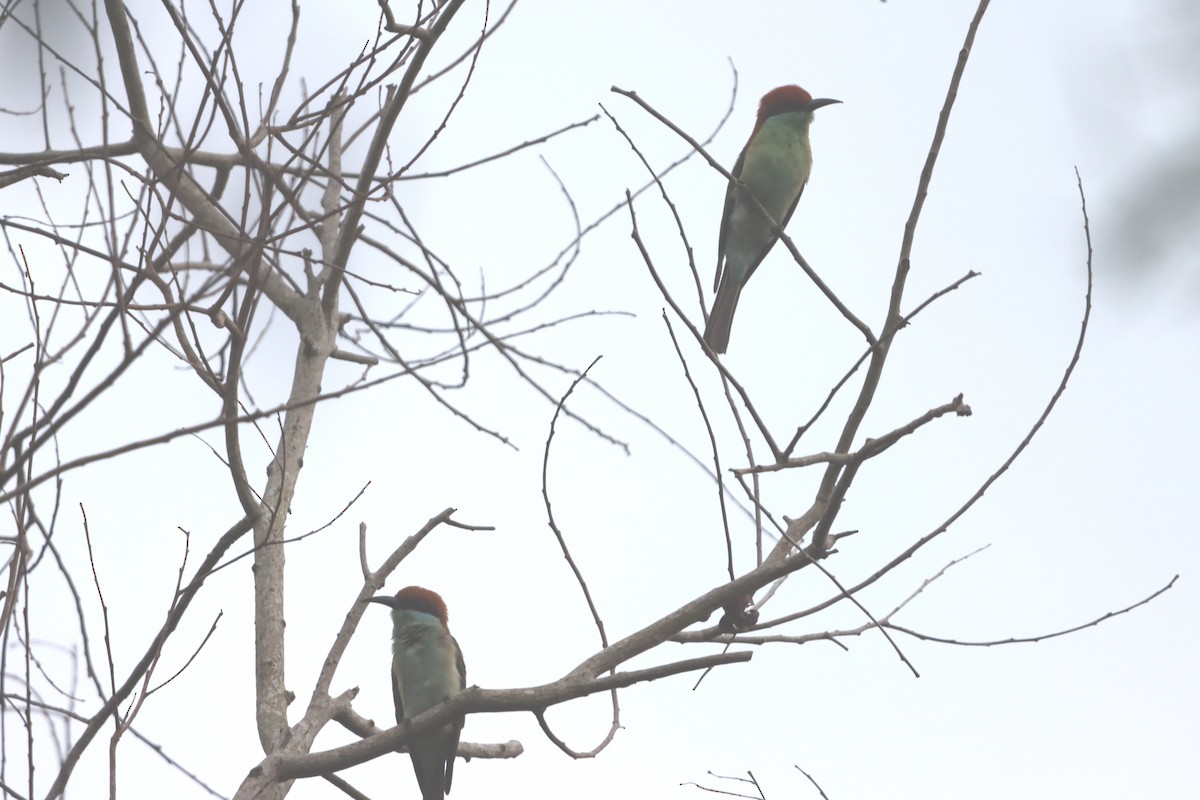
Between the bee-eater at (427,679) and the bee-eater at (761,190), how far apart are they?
2.09 metres

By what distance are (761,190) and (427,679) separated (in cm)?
Result: 303

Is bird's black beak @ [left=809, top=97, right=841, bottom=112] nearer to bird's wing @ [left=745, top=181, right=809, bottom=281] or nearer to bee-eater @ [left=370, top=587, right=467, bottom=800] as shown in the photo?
bird's wing @ [left=745, top=181, right=809, bottom=281]

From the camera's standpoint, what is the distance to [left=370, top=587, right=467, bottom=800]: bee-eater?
5.12 m

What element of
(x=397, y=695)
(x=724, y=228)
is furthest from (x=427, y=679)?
(x=724, y=228)

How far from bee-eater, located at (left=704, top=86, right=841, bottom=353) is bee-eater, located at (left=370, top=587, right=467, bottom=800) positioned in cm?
209

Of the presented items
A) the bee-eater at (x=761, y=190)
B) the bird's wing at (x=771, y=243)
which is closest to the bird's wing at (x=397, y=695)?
the bee-eater at (x=761, y=190)

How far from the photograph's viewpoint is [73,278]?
3.14 metres

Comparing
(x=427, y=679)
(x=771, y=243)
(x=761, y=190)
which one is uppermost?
(x=761, y=190)

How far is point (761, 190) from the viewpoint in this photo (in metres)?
6.30

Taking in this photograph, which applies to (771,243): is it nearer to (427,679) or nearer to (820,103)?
(820,103)

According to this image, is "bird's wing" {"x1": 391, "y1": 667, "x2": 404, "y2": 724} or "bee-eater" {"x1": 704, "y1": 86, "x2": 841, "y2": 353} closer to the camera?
"bird's wing" {"x1": 391, "y1": 667, "x2": 404, "y2": 724}

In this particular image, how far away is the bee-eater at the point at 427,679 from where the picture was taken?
16.8ft

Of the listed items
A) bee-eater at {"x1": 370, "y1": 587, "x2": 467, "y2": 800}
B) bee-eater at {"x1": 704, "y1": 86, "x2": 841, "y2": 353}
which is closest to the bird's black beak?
bee-eater at {"x1": 704, "y1": 86, "x2": 841, "y2": 353}

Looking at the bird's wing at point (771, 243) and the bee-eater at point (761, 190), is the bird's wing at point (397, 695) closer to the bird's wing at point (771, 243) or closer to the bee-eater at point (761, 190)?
the bee-eater at point (761, 190)
